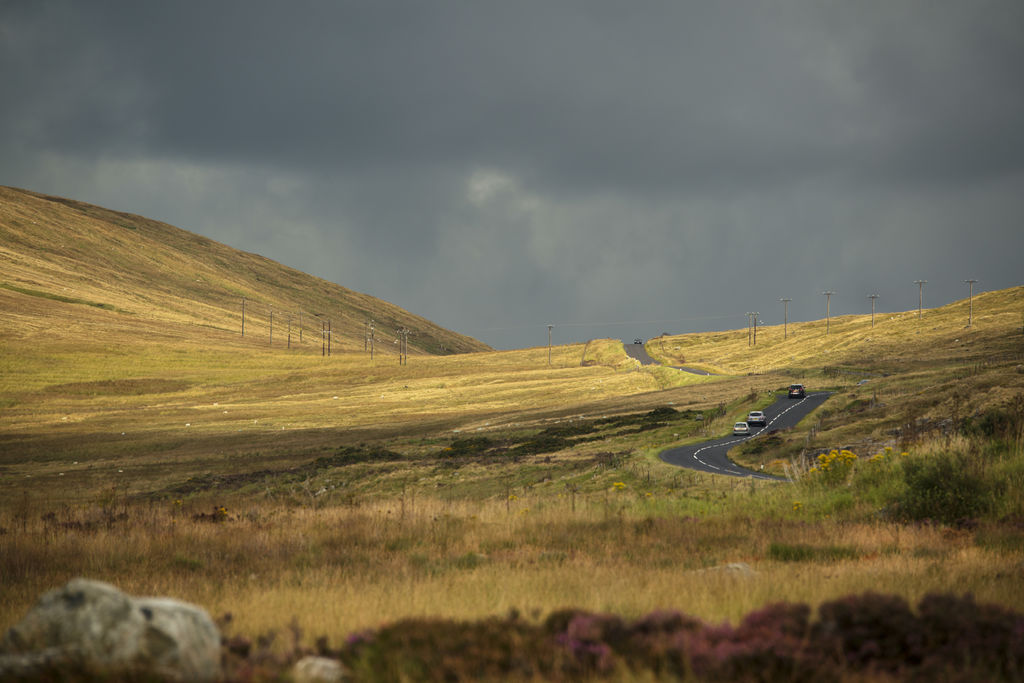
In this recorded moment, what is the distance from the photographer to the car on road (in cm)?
5966

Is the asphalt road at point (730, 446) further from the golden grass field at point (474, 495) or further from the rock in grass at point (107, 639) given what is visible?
the rock in grass at point (107, 639)

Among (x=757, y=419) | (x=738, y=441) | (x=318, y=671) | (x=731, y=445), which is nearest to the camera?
(x=318, y=671)

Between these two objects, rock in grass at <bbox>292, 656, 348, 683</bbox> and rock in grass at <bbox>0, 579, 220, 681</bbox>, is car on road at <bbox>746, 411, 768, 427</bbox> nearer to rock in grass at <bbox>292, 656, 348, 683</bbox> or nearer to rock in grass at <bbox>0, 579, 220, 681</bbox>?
rock in grass at <bbox>292, 656, 348, 683</bbox>

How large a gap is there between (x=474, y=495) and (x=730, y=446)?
2242cm

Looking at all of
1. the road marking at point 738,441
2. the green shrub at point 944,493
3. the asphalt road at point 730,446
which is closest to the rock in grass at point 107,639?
the green shrub at point 944,493

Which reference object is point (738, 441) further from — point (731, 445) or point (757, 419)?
point (757, 419)

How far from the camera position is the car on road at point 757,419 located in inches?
2349

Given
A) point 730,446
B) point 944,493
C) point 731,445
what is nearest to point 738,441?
point 731,445

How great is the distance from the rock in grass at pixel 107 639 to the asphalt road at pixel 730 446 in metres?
31.1

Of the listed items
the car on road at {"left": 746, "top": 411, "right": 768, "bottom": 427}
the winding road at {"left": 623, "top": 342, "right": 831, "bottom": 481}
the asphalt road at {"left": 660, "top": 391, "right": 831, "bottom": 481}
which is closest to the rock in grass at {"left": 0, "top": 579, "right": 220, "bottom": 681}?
the winding road at {"left": 623, "top": 342, "right": 831, "bottom": 481}

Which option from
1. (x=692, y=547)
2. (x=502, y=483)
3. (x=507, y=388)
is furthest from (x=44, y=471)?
(x=507, y=388)

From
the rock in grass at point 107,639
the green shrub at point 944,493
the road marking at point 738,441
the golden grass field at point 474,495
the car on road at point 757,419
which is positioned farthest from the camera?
the car on road at point 757,419

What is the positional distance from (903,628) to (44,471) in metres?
60.3

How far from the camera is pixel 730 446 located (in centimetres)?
5047
